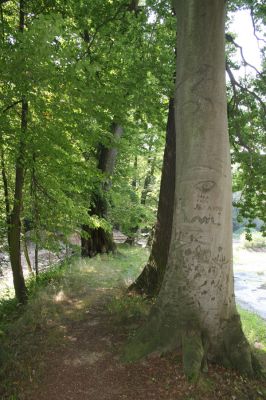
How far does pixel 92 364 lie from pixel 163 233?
9.99ft

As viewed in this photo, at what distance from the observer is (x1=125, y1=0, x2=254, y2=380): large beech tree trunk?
430cm

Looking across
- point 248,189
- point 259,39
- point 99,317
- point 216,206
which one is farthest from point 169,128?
point 99,317

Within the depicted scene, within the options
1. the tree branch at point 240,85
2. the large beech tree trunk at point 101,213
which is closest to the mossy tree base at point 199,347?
the tree branch at point 240,85

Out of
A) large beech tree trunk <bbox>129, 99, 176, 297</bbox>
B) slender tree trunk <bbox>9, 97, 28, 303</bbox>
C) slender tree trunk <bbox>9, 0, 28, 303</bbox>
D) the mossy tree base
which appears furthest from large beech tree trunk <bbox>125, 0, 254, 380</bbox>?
slender tree trunk <bbox>9, 97, 28, 303</bbox>

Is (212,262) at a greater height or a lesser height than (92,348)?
greater

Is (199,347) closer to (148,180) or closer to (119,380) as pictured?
(119,380)

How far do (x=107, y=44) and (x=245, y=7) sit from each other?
2.98m

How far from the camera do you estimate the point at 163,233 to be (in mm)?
6867

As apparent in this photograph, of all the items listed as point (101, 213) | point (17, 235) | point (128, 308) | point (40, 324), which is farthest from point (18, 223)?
point (101, 213)

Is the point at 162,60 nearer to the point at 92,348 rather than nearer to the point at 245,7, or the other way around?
the point at 245,7

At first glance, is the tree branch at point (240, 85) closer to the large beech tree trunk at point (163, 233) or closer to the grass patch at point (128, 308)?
the large beech tree trunk at point (163, 233)

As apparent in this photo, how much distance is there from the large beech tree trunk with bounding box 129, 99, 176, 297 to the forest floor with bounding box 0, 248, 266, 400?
50 centimetres

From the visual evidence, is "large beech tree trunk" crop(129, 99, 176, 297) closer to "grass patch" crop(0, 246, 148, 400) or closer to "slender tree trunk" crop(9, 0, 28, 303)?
"grass patch" crop(0, 246, 148, 400)

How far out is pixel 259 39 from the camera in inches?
293
